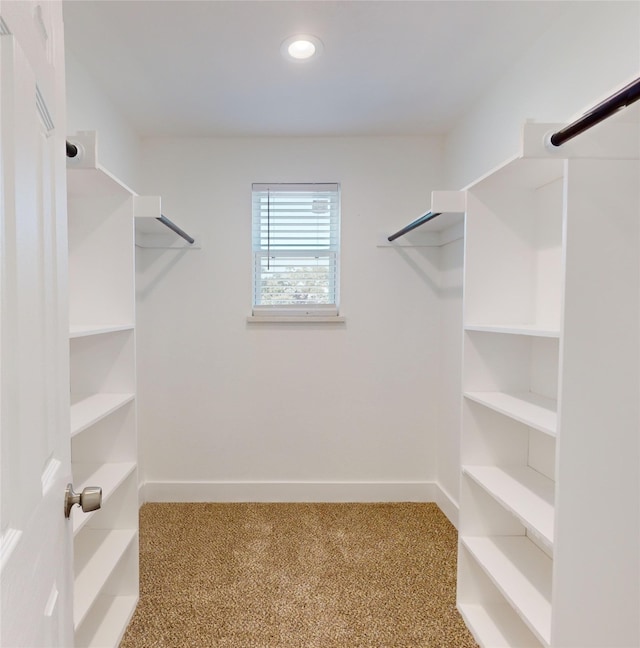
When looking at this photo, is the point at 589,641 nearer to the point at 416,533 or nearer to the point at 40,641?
the point at 416,533

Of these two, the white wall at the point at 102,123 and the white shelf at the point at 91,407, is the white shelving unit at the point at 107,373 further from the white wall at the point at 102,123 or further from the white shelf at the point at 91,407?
the white wall at the point at 102,123

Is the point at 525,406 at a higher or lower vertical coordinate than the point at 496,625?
higher

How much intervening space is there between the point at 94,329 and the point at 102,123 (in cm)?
128

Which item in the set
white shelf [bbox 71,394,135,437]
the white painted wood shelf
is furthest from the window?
white shelf [bbox 71,394,135,437]

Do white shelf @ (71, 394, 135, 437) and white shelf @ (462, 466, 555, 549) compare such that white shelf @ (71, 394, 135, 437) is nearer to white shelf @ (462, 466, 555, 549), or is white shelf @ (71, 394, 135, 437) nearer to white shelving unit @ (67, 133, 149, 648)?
white shelving unit @ (67, 133, 149, 648)

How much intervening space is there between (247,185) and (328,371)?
1.33 m

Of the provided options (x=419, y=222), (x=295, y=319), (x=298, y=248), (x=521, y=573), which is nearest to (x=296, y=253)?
(x=298, y=248)

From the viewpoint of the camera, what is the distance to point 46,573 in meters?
0.60

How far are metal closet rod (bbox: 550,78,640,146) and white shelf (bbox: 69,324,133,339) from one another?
1.48 meters

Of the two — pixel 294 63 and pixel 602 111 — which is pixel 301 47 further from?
pixel 602 111

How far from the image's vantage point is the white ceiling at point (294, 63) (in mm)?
1425

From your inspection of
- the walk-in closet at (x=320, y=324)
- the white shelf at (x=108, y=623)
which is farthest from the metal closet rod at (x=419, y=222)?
the white shelf at (x=108, y=623)

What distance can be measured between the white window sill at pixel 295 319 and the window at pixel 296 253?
40mm

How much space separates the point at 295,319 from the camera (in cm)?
251
